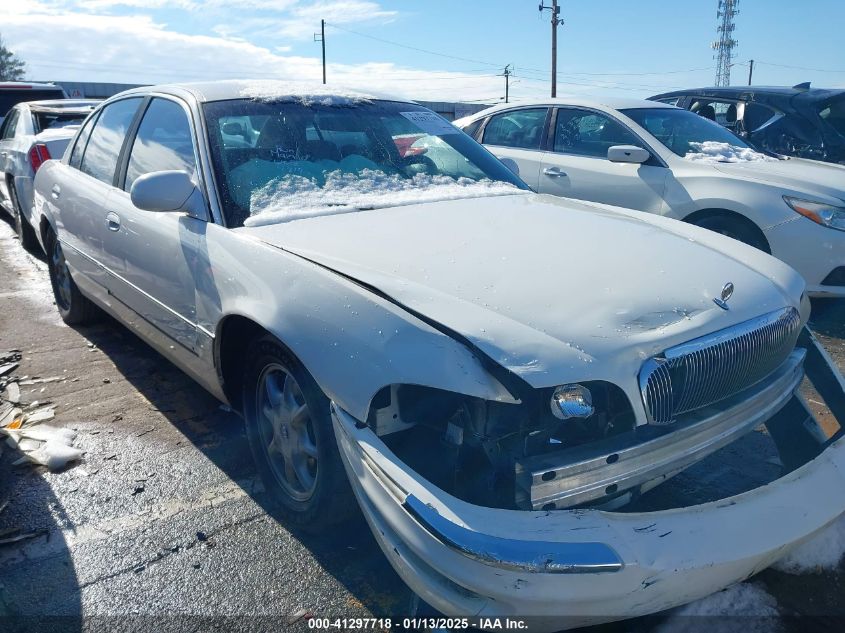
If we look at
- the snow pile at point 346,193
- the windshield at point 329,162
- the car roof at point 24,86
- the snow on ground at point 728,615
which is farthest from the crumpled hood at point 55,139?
the snow on ground at point 728,615

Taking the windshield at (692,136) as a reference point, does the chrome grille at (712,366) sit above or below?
below

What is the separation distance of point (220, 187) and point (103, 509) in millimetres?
1415

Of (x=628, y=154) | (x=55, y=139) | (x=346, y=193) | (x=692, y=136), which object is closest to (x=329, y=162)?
(x=346, y=193)

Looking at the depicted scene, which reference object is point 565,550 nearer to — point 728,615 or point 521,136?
point 728,615

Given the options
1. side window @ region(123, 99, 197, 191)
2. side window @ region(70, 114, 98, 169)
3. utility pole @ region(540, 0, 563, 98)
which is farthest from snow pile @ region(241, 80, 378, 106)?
utility pole @ region(540, 0, 563, 98)

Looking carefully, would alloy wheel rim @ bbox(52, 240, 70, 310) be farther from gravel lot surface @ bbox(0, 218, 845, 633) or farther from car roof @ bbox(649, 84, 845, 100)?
car roof @ bbox(649, 84, 845, 100)

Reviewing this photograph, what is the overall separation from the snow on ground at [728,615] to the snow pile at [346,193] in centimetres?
189

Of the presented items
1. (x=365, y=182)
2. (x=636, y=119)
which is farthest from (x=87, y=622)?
(x=636, y=119)

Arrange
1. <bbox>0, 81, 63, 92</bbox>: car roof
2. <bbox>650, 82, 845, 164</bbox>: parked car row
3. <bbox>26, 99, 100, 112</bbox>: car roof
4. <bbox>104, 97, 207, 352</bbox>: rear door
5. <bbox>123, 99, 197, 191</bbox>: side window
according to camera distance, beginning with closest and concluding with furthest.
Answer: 1. <bbox>104, 97, 207, 352</bbox>: rear door
2. <bbox>123, 99, 197, 191</bbox>: side window
3. <bbox>650, 82, 845, 164</bbox>: parked car row
4. <bbox>26, 99, 100, 112</bbox>: car roof
5. <bbox>0, 81, 63, 92</bbox>: car roof

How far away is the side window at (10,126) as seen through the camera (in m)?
8.34

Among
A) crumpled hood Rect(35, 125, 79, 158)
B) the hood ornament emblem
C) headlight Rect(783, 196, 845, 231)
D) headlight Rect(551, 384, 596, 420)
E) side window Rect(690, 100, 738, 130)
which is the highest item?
side window Rect(690, 100, 738, 130)

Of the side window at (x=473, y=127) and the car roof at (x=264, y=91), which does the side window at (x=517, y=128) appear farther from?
the car roof at (x=264, y=91)

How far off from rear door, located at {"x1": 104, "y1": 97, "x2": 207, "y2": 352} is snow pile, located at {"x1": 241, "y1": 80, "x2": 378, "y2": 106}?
36cm

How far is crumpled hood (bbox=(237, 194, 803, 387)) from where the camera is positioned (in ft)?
6.08
